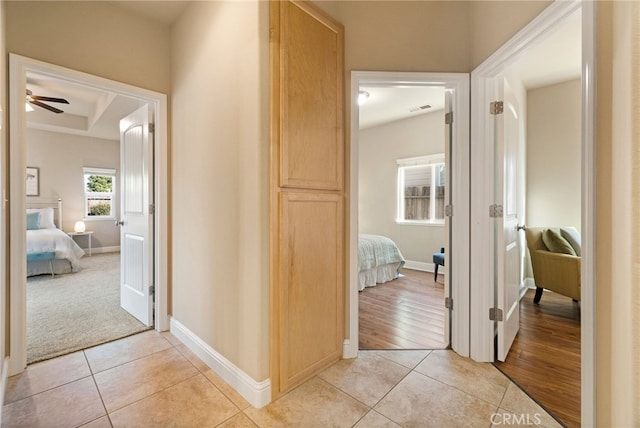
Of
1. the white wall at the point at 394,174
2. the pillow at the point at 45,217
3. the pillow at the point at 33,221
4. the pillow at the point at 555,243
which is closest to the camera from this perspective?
the pillow at the point at 555,243

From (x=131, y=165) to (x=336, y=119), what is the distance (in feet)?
7.24

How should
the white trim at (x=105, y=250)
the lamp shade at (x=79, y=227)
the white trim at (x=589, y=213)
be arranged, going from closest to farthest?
the white trim at (x=589, y=213) → the lamp shade at (x=79, y=227) → the white trim at (x=105, y=250)

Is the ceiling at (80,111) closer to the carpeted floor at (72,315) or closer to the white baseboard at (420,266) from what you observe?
the carpeted floor at (72,315)

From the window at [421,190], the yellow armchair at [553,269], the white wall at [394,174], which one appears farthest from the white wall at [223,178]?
the window at [421,190]

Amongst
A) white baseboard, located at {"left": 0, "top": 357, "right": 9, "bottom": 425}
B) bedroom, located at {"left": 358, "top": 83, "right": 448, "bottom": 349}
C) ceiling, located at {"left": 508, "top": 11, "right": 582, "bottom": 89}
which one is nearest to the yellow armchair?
bedroom, located at {"left": 358, "top": 83, "right": 448, "bottom": 349}

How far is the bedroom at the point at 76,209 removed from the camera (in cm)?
249

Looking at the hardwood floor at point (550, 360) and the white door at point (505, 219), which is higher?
the white door at point (505, 219)

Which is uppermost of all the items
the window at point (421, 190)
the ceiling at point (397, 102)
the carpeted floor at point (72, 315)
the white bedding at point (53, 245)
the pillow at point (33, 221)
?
the ceiling at point (397, 102)

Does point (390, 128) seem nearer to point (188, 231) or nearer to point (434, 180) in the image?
point (434, 180)

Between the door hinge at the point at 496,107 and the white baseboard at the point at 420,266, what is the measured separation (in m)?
3.43

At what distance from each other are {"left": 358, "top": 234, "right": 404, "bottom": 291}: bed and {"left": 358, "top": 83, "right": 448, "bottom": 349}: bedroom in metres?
0.05

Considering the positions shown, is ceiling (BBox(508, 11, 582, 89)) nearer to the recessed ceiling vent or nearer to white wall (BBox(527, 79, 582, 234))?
white wall (BBox(527, 79, 582, 234))

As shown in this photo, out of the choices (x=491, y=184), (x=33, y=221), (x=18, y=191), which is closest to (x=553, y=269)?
(x=491, y=184)

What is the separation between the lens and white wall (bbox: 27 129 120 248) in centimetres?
562
